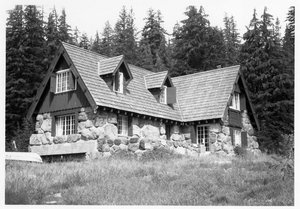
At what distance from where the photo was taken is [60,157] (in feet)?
82.1

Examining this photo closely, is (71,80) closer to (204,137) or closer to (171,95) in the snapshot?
(171,95)

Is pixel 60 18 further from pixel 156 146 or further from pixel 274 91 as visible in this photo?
pixel 274 91

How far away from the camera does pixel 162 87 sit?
94.7ft

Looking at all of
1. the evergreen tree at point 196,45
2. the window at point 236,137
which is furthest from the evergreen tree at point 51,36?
the window at point 236,137

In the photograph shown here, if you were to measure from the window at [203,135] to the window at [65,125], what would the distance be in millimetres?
8039

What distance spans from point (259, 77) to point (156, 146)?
11.2m

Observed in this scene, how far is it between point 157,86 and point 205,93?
3.30 m

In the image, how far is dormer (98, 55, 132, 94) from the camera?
25.3m

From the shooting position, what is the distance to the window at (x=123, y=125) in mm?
25141

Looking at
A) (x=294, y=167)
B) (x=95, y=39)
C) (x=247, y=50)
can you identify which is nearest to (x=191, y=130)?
(x=247, y=50)

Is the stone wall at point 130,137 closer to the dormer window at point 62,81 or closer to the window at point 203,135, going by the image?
the window at point 203,135

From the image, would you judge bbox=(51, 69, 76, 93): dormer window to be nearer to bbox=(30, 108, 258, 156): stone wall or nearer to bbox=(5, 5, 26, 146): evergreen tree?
bbox=(30, 108, 258, 156): stone wall

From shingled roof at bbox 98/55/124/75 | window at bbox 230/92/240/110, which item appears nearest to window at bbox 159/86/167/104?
window at bbox 230/92/240/110

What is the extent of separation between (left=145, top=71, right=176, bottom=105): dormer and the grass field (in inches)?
422
